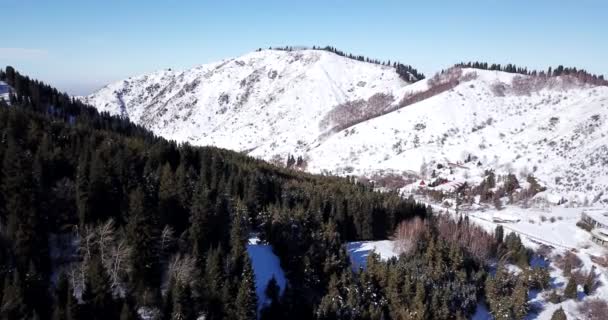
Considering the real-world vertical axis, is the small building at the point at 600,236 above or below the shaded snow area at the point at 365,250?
above

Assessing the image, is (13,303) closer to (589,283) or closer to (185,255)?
(185,255)

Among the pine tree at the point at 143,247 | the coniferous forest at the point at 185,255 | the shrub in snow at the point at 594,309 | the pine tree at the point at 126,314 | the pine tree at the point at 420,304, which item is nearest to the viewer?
the pine tree at the point at 126,314

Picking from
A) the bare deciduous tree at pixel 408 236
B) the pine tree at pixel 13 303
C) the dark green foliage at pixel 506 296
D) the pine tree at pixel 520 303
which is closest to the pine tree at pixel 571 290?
the dark green foliage at pixel 506 296

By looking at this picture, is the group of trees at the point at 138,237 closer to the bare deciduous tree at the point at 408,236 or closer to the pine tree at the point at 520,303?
the bare deciduous tree at the point at 408,236

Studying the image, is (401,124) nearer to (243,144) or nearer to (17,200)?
(243,144)

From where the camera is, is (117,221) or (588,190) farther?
(588,190)

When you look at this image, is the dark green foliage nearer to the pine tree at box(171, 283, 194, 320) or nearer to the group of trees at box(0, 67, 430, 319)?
the group of trees at box(0, 67, 430, 319)

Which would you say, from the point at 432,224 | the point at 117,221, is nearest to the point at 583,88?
the point at 432,224
